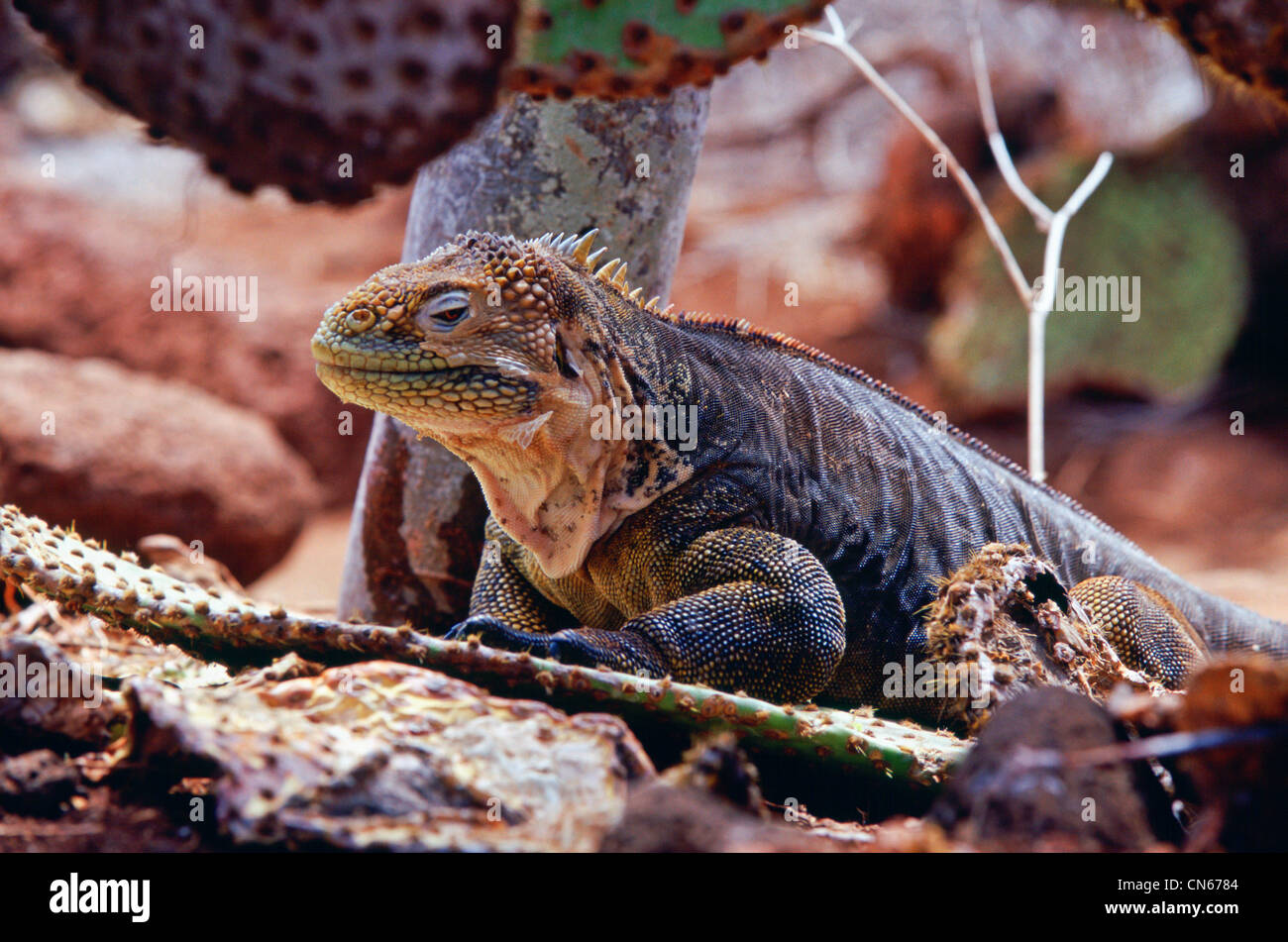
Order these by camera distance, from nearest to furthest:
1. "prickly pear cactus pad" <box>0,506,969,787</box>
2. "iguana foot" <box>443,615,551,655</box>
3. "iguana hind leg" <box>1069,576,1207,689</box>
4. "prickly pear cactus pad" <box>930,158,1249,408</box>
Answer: "prickly pear cactus pad" <box>0,506,969,787</box> < "iguana foot" <box>443,615,551,655</box> < "iguana hind leg" <box>1069,576,1207,689</box> < "prickly pear cactus pad" <box>930,158,1249,408</box>

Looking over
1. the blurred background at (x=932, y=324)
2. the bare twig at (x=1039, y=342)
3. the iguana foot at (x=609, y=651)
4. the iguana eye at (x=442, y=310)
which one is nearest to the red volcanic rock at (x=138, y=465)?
the blurred background at (x=932, y=324)

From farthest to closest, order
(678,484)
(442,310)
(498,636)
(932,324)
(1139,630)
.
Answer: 1. (932,324)
2. (1139,630)
3. (678,484)
4. (442,310)
5. (498,636)

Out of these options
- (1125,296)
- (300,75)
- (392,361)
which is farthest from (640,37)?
(1125,296)

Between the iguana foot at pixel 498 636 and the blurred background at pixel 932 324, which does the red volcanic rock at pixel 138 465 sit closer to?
the blurred background at pixel 932 324

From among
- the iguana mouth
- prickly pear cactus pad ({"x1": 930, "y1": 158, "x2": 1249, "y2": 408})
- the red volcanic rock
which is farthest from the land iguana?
prickly pear cactus pad ({"x1": 930, "y1": 158, "x2": 1249, "y2": 408})

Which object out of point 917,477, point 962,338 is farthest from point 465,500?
point 962,338

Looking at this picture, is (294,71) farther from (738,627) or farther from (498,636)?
(738,627)

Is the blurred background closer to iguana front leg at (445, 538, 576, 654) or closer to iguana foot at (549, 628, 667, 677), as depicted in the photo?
iguana front leg at (445, 538, 576, 654)
